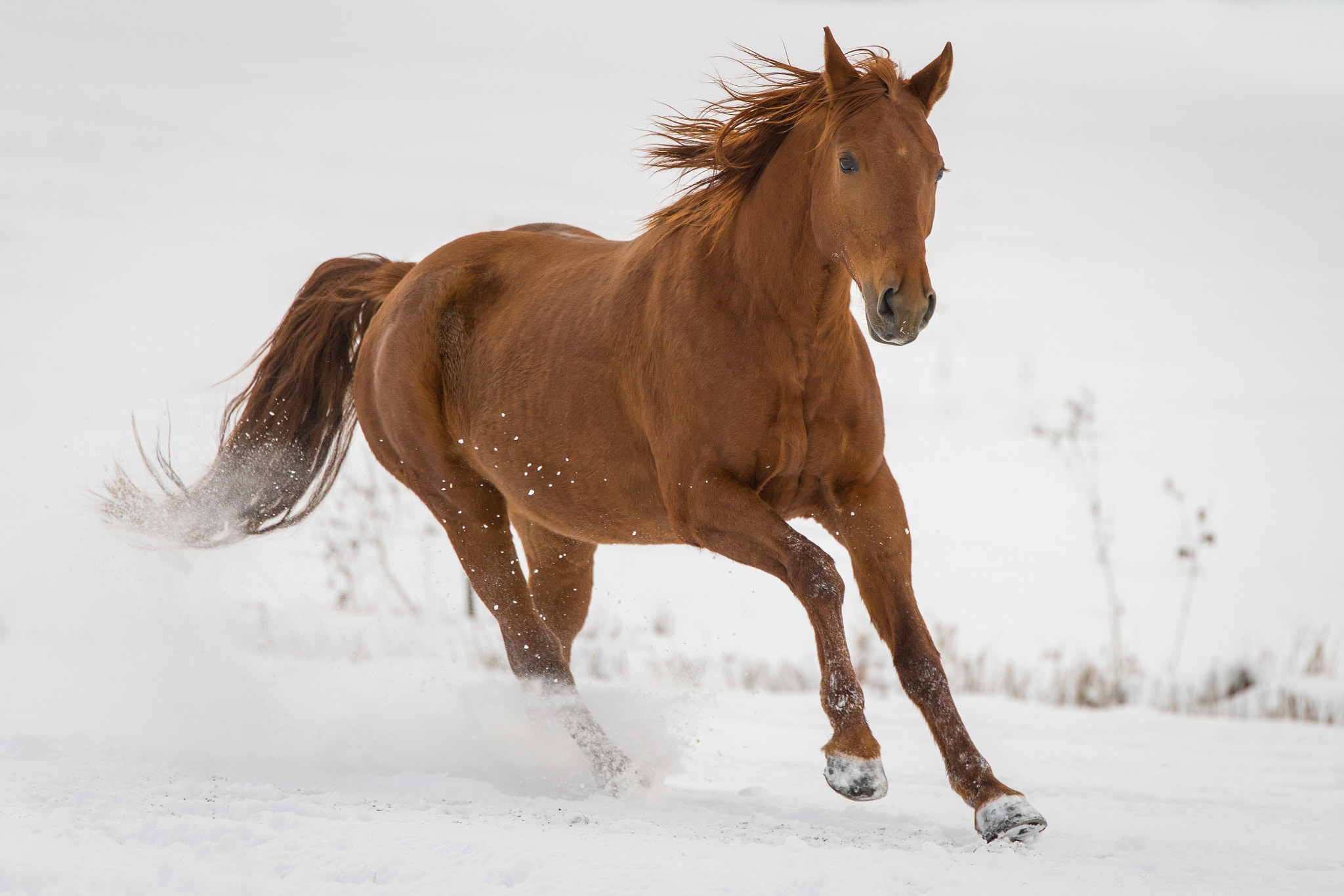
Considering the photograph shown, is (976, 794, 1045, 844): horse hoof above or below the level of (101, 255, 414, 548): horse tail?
below

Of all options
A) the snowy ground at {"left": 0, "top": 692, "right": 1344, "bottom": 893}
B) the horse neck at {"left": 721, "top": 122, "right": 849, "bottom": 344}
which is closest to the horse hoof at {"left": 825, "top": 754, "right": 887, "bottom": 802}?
the snowy ground at {"left": 0, "top": 692, "right": 1344, "bottom": 893}

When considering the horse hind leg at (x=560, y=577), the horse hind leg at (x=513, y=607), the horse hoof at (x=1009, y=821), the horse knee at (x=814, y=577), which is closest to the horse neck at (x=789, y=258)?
the horse knee at (x=814, y=577)

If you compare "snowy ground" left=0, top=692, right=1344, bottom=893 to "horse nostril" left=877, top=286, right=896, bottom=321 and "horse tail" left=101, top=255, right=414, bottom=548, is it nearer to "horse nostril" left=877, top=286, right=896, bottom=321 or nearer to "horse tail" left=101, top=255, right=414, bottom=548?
"horse nostril" left=877, top=286, right=896, bottom=321

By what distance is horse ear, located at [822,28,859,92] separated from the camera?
3.12 m

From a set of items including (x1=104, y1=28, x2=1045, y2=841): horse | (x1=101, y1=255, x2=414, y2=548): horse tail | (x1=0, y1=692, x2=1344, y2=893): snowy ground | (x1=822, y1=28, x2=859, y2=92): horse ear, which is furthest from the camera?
(x1=101, y1=255, x2=414, y2=548): horse tail

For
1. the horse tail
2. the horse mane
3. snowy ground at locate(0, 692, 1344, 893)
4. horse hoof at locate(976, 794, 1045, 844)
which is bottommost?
snowy ground at locate(0, 692, 1344, 893)

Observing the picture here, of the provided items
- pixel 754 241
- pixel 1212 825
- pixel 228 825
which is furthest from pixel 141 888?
pixel 1212 825

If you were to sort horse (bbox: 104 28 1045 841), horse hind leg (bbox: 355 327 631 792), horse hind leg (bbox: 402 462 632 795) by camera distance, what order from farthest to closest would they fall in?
horse hind leg (bbox: 355 327 631 792) → horse hind leg (bbox: 402 462 632 795) → horse (bbox: 104 28 1045 841)

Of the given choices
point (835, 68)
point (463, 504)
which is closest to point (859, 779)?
point (835, 68)

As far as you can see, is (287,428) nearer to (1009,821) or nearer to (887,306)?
(887,306)

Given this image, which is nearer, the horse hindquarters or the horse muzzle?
the horse muzzle

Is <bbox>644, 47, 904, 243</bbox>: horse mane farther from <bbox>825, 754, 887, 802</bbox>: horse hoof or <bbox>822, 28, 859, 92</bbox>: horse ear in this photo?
<bbox>825, 754, 887, 802</bbox>: horse hoof

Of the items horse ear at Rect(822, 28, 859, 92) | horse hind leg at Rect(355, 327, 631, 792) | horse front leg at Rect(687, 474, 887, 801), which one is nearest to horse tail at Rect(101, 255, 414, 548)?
horse hind leg at Rect(355, 327, 631, 792)

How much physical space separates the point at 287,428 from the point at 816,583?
10.1 ft
